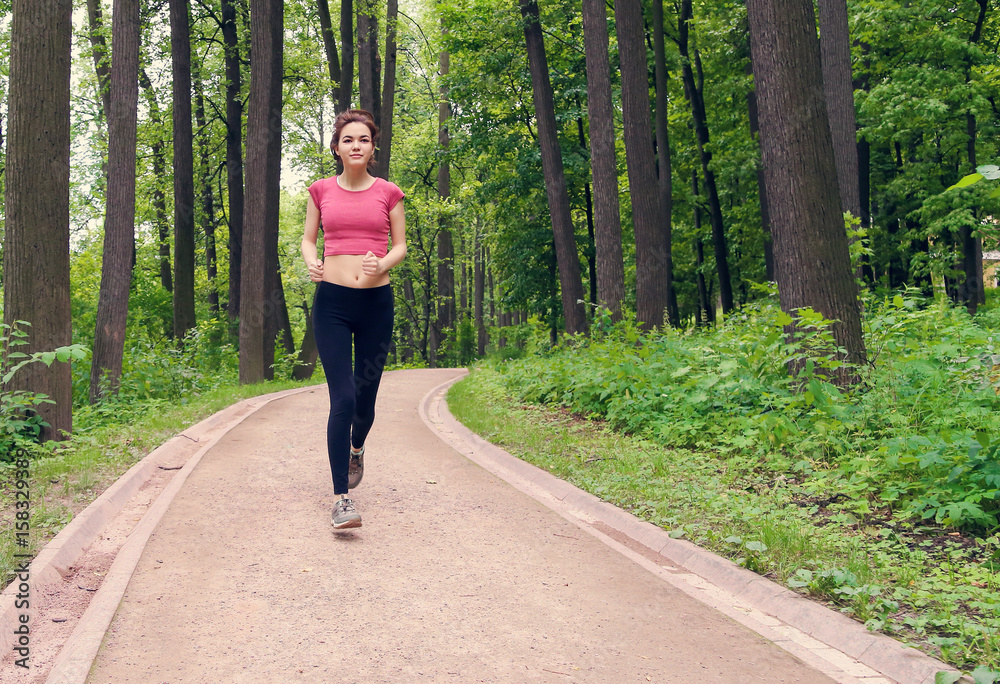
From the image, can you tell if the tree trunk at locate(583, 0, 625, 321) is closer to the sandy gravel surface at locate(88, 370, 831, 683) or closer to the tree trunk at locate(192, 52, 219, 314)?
the sandy gravel surface at locate(88, 370, 831, 683)

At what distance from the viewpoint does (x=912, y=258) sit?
2384 cm

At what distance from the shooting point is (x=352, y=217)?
545 cm

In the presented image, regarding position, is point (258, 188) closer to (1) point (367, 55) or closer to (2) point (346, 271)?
(1) point (367, 55)

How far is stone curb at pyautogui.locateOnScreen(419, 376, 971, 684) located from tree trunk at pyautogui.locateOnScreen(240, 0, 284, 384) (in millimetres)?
10122

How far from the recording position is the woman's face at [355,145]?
552 centimetres

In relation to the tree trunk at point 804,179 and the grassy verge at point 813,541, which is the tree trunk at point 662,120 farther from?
the grassy verge at point 813,541

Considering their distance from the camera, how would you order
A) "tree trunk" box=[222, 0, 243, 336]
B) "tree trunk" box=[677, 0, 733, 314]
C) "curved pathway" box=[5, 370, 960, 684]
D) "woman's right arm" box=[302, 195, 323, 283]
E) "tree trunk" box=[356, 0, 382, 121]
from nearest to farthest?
"curved pathway" box=[5, 370, 960, 684], "woman's right arm" box=[302, 195, 323, 283], "tree trunk" box=[222, 0, 243, 336], "tree trunk" box=[356, 0, 382, 121], "tree trunk" box=[677, 0, 733, 314]

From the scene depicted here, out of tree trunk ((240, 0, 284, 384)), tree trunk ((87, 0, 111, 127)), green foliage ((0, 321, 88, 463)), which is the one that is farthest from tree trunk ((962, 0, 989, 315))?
tree trunk ((87, 0, 111, 127))

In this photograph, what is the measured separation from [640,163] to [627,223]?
18056mm

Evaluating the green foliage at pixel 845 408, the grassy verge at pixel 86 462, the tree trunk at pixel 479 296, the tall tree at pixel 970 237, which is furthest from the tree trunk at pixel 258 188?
the tree trunk at pixel 479 296

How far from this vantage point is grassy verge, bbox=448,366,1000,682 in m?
3.81

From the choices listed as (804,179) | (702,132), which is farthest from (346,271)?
(702,132)

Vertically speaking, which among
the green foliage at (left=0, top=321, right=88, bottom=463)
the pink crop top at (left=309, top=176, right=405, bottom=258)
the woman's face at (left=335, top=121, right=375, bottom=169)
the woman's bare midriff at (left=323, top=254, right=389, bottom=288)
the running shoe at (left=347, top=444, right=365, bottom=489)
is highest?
the woman's face at (left=335, top=121, right=375, bottom=169)

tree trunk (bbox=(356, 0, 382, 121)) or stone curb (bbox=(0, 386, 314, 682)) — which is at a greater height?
tree trunk (bbox=(356, 0, 382, 121))
